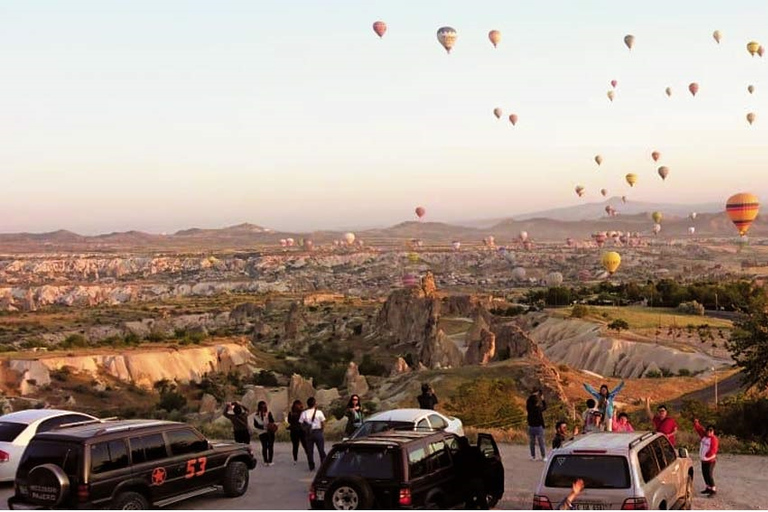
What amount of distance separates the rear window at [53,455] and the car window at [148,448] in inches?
37.0

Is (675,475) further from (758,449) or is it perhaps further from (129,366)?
(129,366)

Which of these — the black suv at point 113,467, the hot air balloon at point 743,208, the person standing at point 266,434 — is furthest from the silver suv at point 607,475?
the hot air balloon at point 743,208

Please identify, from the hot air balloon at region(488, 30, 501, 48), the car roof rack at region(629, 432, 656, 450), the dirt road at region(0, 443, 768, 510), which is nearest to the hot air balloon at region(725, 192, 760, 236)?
the hot air balloon at region(488, 30, 501, 48)

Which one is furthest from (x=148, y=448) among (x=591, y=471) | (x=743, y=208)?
(x=743, y=208)

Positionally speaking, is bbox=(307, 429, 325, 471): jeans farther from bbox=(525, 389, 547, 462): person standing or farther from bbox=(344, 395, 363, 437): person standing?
bbox=(525, 389, 547, 462): person standing

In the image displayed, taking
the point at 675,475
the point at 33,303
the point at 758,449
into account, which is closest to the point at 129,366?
the point at 758,449

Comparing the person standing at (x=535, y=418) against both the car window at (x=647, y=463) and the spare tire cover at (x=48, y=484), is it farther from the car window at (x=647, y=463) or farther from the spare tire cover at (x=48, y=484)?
the spare tire cover at (x=48, y=484)

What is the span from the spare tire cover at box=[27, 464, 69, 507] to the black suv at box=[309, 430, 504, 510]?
134 inches

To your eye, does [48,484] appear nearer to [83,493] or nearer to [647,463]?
[83,493]

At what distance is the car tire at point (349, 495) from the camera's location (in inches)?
467

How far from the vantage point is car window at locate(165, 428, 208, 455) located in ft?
45.0

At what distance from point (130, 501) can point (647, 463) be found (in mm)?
7307

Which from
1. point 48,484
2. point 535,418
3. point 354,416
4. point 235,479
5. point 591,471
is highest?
point 591,471

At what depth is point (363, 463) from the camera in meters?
12.2
